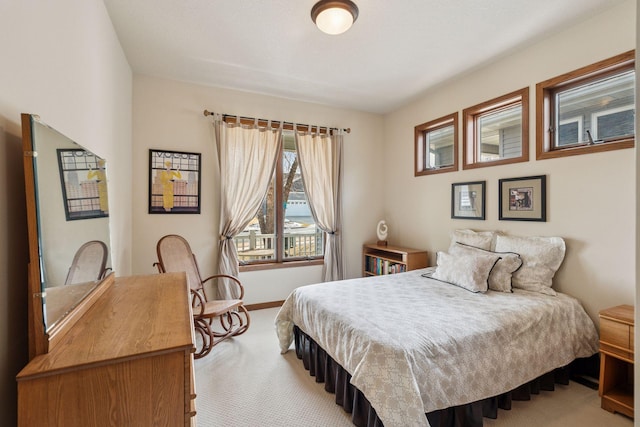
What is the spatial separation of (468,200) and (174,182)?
3.44m

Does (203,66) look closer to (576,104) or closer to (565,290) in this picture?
(576,104)

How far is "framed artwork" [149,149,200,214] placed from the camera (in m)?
3.34

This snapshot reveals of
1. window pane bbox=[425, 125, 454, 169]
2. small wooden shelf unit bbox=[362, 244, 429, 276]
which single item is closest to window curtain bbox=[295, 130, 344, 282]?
→ small wooden shelf unit bbox=[362, 244, 429, 276]

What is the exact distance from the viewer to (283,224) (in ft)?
13.4

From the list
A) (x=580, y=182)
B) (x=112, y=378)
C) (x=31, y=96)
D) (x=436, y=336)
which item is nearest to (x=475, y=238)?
(x=580, y=182)

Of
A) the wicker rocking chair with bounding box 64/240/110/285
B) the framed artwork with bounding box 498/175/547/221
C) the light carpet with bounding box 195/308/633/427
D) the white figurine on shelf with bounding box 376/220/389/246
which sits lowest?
the light carpet with bounding box 195/308/633/427

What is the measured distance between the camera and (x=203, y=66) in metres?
3.09

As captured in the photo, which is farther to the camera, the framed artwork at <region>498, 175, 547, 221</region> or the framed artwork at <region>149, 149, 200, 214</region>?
the framed artwork at <region>149, 149, 200, 214</region>

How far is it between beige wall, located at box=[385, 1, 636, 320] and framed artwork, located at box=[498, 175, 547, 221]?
5 cm

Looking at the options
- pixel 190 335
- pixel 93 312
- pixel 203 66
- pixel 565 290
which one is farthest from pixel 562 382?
pixel 203 66

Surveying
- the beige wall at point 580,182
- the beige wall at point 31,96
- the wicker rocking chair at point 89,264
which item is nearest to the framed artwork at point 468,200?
the beige wall at point 580,182

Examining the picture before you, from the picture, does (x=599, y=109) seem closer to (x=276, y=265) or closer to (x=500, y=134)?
(x=500, y=134)

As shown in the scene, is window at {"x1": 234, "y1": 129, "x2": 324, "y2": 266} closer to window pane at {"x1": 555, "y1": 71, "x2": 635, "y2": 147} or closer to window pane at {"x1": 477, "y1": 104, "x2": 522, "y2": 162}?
window pane at {"x1": 477, "y1": 104, "x2": 522, "y2": 162}

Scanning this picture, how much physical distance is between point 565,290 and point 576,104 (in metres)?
1.63
